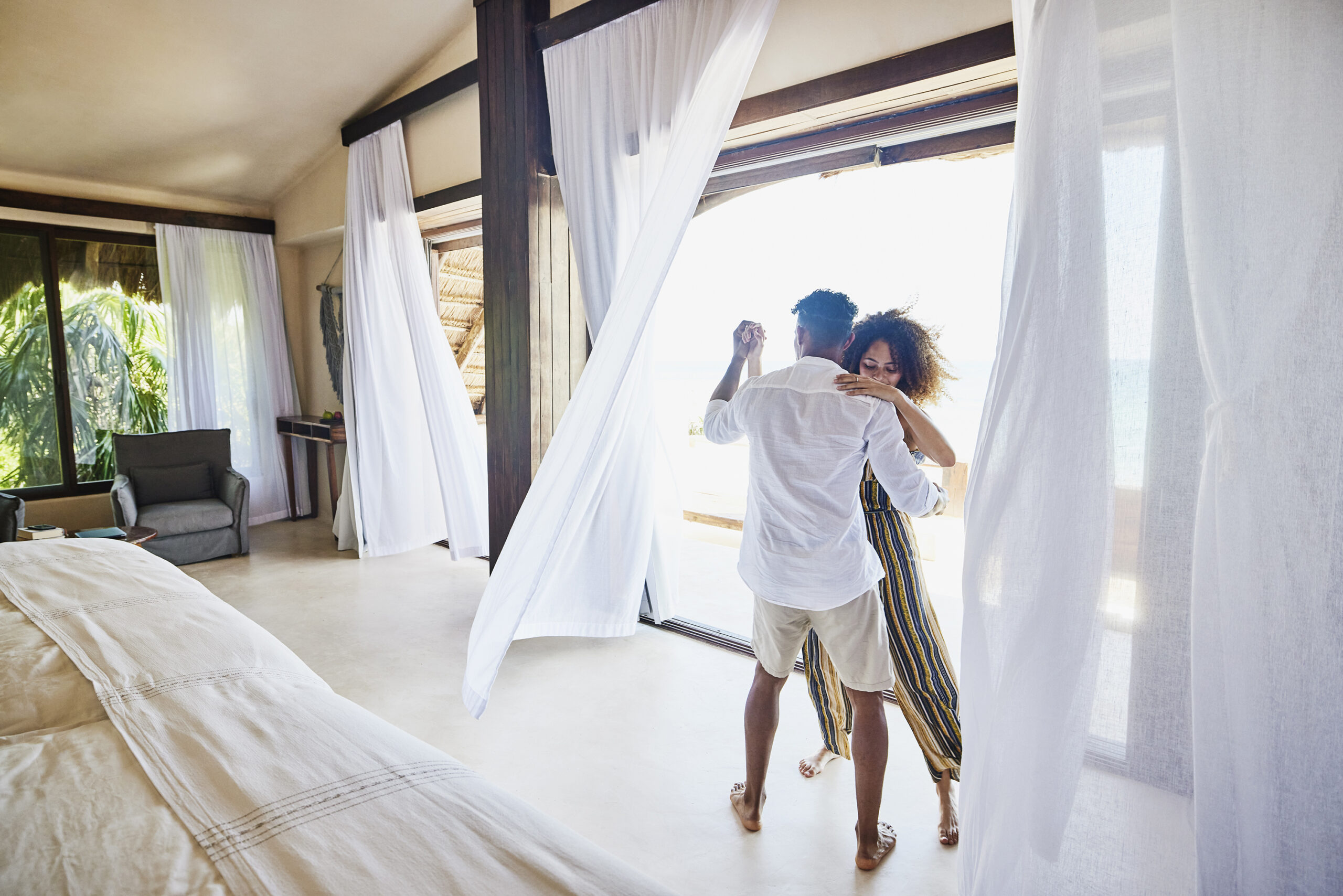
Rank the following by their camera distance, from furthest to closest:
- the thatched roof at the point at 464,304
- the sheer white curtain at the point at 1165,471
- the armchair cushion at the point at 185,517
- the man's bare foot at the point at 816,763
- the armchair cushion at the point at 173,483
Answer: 1. the thatched roof at the point at 464,304
2. the armchair cushion at the point at 173,483
3. the armchair cushion at the point at 185,517
4. the man's bare foot at the point at 816,763
5. the sheer white curtain at the point at 1165,471

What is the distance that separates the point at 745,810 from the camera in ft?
6.39

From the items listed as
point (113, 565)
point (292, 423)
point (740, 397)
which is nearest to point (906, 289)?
point (292, 423)

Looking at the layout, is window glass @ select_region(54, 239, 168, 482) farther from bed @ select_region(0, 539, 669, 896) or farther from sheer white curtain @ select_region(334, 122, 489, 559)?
bed @ select_region(0, 539, 669, 896)

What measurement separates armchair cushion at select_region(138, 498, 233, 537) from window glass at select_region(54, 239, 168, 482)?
1156 mm

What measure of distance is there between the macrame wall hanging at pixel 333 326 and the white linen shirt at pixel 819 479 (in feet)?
14.1

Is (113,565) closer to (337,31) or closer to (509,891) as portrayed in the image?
(509,891)

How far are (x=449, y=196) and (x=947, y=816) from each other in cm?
367

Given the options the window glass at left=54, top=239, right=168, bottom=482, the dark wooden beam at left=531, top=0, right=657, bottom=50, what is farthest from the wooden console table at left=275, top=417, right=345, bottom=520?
the dark wooden beam at left=531, top=0, right=657, bottom=50

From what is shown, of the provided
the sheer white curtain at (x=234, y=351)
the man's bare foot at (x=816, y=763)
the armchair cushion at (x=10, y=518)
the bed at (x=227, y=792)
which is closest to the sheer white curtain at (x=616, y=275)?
the man's bare foot at (x=816, y=763)

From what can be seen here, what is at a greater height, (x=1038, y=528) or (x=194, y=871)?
(x=1038, y=528)

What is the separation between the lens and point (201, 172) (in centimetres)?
486

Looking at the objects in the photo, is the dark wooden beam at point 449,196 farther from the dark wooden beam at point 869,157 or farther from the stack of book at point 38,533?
the stack of book at point 38,533

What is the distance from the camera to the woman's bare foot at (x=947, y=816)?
1878mm

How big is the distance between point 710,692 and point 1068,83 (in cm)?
223
